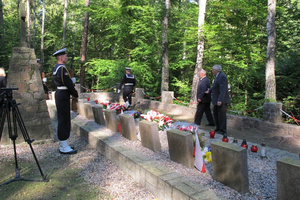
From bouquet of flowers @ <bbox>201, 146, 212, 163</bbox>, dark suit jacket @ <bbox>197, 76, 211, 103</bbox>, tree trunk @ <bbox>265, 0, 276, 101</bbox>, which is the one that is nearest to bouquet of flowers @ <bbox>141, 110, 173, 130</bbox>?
dark suit jacket @ <bbox>197, 76, 211, 103</bbox>

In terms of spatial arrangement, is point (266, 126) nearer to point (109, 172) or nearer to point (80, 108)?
point (109, 172)

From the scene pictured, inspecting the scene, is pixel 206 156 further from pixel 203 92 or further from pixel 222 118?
pixel 203 92

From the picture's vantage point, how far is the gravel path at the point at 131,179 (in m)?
2.68

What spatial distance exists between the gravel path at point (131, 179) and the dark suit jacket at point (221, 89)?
176cm


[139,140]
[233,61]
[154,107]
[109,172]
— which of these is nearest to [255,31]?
[233,61]

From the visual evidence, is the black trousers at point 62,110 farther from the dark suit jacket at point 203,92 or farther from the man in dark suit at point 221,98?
the dark suit jacket at point 203,92

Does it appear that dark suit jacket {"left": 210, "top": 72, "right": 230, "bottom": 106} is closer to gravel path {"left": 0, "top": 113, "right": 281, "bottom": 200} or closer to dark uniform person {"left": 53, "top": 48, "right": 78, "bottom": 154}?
gravel path {"left": 0, "top": 113, "right": 281, "bottom": 200}

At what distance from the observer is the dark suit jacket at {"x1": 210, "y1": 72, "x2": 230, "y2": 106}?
5.58 m

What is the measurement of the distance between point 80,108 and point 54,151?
3.06 metres

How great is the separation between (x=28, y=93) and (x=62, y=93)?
1.10 meters

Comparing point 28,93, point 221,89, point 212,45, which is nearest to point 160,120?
point 221,89

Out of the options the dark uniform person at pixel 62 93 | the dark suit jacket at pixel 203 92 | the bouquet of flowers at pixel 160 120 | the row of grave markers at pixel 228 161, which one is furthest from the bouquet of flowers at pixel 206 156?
the dark suit jacket at pixel 203 92

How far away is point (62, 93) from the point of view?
451cm

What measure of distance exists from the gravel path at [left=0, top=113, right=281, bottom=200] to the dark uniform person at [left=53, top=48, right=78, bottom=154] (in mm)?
415
